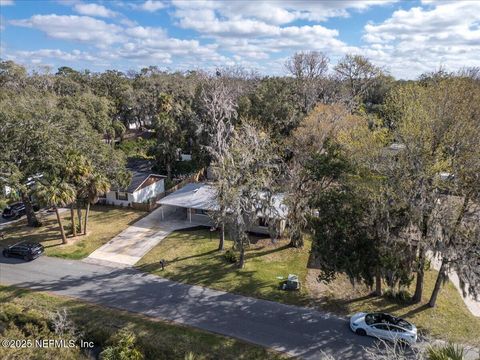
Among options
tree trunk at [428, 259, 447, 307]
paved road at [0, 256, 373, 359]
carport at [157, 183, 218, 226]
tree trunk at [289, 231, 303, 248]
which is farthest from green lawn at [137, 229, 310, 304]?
tree trunk at [428, 259, 447, 307]

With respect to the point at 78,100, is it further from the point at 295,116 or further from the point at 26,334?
the point at 26,334

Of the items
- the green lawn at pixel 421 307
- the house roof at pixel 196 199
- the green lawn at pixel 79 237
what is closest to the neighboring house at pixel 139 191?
the green lawn at pixel 79 237

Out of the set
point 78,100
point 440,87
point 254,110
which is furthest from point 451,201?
point 78,100

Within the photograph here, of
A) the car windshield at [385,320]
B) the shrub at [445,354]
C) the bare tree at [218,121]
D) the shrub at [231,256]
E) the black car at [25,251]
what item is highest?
the bare tree at [218,121]

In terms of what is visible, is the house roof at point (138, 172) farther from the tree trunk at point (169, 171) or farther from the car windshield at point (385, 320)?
the car windshield at point (385, 320)

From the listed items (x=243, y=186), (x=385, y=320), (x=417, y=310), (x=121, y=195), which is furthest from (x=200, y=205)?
(x=417, y=310)

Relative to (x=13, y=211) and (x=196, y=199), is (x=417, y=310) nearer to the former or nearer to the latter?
(x=196, y=199)

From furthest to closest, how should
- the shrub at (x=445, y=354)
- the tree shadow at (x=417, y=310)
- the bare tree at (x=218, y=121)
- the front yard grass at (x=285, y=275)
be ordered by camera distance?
1. the bare tree at (x=218, y=121)
2. the tree shadow at (x=417, y=310)
3. the front yard grass at (x=285, y=275)
4. the shrub at (x=445, y=354)
